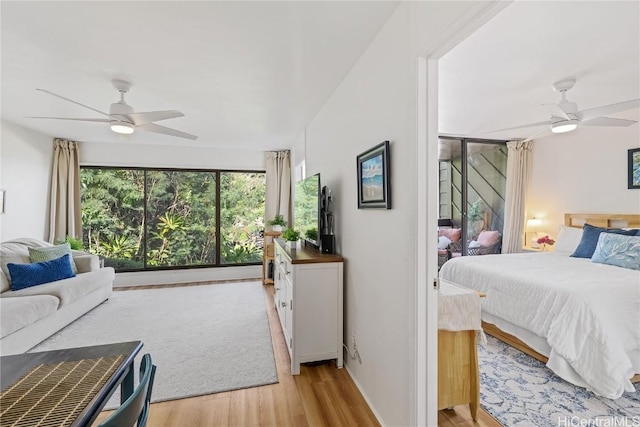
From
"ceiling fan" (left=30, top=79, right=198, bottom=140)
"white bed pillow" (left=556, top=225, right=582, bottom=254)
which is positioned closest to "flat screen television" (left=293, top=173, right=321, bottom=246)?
"ceiling fan" (left=30, top=79, right=198, bottom=140)

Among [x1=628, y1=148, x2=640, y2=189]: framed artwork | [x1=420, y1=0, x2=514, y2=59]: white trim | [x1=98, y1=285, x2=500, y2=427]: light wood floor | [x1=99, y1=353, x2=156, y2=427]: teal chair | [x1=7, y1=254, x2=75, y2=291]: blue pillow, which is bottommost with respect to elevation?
[x1=98, y1=285, x2=500, y2=427]: light wood floor

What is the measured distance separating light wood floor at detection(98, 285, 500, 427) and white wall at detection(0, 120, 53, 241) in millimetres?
3615

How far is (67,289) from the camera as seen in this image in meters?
3.30

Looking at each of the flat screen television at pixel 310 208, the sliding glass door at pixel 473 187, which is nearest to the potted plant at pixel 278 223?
the flat screen television at pixel 310 208

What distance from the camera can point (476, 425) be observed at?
6.05 feet

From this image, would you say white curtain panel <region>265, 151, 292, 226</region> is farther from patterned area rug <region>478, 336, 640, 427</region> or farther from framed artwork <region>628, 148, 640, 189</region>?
framed artwork <region>628, 148, 640, 189</region>

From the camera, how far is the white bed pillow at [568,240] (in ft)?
12.7

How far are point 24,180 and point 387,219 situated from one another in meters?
5.15

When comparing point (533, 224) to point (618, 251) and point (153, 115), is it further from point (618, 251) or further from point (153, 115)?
point (153, 115)

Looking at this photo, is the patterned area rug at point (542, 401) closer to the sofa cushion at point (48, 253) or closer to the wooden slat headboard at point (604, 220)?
the wooden slat headboard at point (604, 220)

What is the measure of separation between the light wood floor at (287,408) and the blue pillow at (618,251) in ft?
7.63

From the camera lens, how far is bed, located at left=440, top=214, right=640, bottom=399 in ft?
6.82

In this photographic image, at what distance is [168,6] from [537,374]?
357 cm

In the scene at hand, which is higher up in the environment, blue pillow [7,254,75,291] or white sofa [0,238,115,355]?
blue pillow [7,254,75,291]
